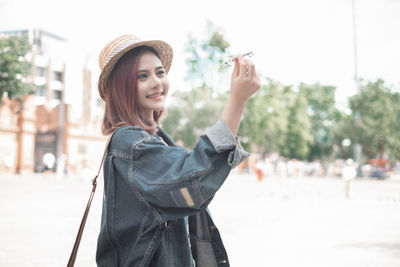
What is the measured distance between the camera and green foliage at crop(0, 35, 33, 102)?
2711 centimetres

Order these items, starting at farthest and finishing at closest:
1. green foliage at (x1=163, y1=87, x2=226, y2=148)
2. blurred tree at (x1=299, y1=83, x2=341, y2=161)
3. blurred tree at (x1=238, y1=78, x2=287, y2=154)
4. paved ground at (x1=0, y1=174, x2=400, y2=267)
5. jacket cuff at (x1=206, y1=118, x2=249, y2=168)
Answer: blurred tree at (x1=299, y1=83, x2=341, y2=161) < blurred tree at (x1=238, y1=78, x2=287, y2=154) < green foliage at (x1=163, y1=87, x2=226, y2=148) < paved ground at (x1=0, y1=174, x2=400, y2=267) < jacket cuff at (x1=206, y1=118, x2=249, y2=168)

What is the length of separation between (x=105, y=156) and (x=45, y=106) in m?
38.7

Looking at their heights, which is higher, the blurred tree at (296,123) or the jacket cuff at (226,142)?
the blurred tree at (296,123)

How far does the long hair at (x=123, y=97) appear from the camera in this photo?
1.54 meters

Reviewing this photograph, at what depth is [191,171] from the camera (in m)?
1.21

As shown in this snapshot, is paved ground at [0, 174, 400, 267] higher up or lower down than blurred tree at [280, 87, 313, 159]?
lower down

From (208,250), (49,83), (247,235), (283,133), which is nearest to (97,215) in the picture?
(247,235)

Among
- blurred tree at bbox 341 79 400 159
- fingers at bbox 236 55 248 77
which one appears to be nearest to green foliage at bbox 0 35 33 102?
blurred tree at bbox 341 79 400 159

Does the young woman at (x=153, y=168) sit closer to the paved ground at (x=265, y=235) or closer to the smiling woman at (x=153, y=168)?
the smiling woman at (x=153, y=168)

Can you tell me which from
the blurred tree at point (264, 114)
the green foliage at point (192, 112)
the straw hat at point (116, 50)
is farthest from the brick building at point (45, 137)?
the straw hat at point (116, 50)

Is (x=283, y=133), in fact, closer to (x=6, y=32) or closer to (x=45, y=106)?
(x=45, y=106)

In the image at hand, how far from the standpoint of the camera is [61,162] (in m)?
27.4

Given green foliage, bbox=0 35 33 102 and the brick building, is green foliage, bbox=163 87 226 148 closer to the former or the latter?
the brick building

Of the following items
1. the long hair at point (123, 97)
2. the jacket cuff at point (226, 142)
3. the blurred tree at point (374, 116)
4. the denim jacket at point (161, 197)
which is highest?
the blurred tree at point (374, 116)
